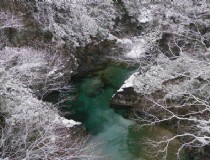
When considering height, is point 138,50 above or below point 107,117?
above

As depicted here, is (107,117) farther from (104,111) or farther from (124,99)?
(124,99)

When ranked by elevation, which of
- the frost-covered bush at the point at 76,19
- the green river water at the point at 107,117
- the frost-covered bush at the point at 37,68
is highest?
the frost-covered bush at the point at 76,19

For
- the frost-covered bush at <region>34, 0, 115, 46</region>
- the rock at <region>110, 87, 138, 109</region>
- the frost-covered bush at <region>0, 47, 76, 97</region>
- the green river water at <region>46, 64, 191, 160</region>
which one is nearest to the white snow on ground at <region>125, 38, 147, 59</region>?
the green river water at <region>46, 64, 191, 160</region>

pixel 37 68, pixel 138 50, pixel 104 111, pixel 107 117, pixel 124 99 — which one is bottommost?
pixel 107 117

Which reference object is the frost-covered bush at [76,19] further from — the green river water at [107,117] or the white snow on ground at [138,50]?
the green river water at [107,117]

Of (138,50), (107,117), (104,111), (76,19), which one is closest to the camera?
(107,117)

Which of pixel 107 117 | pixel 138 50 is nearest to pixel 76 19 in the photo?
pixel 138 50

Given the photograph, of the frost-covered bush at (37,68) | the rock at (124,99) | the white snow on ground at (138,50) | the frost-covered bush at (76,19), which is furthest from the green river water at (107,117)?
the frost-covered bush at (76,19)

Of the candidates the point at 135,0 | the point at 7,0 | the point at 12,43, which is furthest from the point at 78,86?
the point at 135,0

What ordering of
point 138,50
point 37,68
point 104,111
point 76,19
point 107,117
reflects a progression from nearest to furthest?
1. point 37,68
2. point 107,117
3. point 104,111
4. point 76,19
5. point 138,50

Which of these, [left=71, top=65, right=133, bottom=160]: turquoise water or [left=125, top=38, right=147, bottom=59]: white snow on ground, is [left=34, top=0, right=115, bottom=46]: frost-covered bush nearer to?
[left=125, top=38, right=147, bottom=59]: white snow on ground
